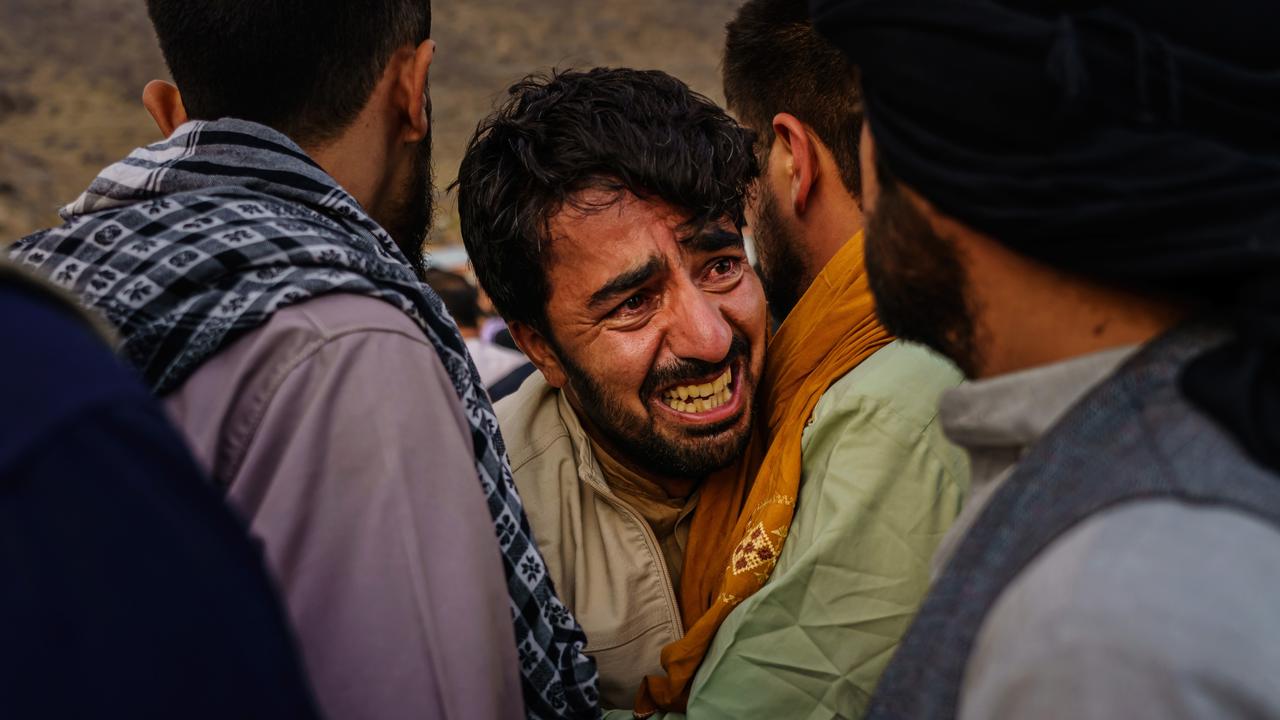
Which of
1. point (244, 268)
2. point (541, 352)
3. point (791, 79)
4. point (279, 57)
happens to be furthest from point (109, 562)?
point (791, 79)

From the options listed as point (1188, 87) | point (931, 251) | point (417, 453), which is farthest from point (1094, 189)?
point (417, 453)

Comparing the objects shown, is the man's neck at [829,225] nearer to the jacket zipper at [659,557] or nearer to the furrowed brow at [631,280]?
the furrowed brow at [631,280]

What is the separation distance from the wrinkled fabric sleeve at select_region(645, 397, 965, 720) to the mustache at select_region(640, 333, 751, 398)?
470mm

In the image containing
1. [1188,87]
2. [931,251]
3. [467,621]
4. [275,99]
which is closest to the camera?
[1188,87]

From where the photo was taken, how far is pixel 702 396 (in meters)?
2.39

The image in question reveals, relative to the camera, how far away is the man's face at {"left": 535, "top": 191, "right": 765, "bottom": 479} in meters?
2.38

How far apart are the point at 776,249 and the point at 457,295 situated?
3953mm

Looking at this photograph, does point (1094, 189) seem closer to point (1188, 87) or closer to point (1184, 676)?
point (1188, 87)

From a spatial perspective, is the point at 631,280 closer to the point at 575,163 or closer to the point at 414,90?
the point at 575,163

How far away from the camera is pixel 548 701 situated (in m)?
1.86

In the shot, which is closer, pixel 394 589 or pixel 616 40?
pixel 394 589

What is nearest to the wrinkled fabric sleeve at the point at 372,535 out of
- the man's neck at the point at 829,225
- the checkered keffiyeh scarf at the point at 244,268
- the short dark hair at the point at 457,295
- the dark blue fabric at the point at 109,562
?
the checkered keffiyeh scarf at the point at 244,268

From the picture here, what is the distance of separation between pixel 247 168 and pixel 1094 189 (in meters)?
1.24

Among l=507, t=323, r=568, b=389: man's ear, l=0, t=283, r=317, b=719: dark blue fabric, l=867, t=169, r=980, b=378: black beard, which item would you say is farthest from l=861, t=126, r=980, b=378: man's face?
l=507, t=323, r=568, b=389: man's ear
